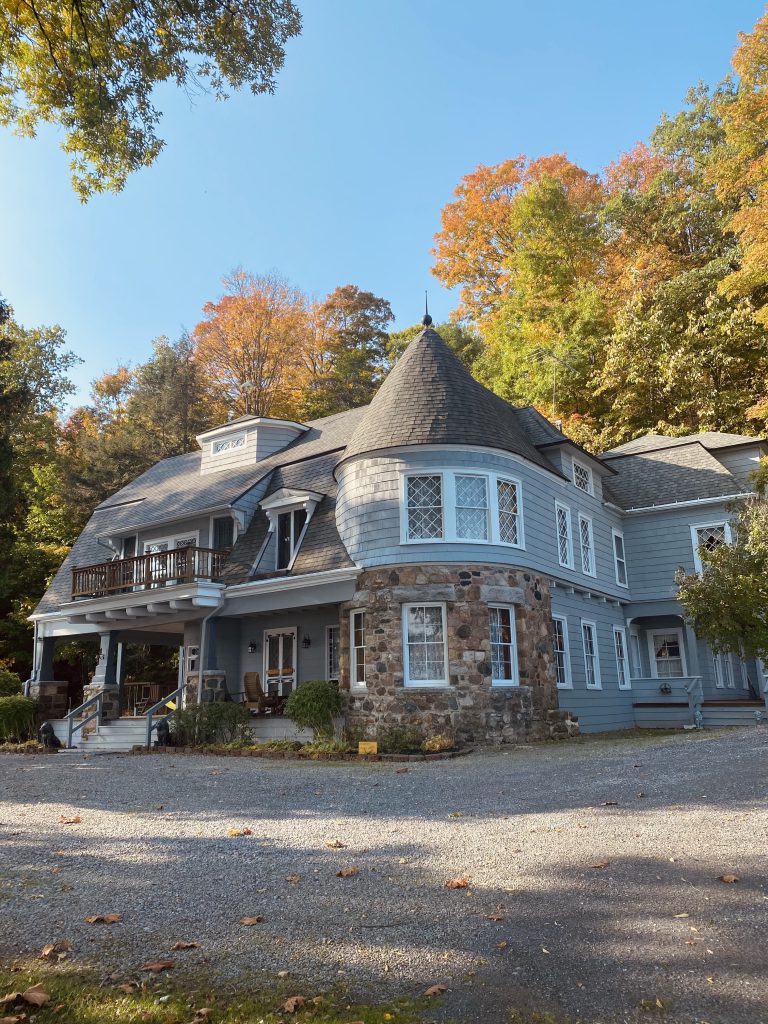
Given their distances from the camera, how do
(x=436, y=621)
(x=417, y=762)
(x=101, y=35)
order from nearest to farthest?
1. (x=101, y=35)
2. (x=417, y=762)
3. (x=436, y=621)

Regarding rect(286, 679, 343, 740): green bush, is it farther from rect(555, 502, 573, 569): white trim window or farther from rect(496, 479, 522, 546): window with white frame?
rect(555, 502, 573, 569): white trim window

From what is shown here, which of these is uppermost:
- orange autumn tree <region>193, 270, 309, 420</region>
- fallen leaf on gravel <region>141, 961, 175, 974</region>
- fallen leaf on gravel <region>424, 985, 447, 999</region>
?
orange autumn tree <region>193, 270, 309, 420</region>

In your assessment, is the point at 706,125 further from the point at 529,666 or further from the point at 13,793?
the point at 13,793

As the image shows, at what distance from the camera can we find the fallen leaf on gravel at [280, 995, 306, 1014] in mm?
3352

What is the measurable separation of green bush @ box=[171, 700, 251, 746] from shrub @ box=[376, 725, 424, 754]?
344 cm

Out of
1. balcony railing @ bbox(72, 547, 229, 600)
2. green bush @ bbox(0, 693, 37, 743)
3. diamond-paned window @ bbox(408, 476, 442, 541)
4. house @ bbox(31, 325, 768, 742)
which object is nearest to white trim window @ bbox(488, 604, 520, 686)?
house @ bbox(31, 325, 768, 742)

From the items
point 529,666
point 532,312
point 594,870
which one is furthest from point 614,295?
point 594,870

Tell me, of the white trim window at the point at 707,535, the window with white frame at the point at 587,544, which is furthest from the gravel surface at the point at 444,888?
the white trim window at the point at 707,535

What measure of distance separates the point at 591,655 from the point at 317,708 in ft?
27.6

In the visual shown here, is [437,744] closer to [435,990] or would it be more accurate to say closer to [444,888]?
[444,888]


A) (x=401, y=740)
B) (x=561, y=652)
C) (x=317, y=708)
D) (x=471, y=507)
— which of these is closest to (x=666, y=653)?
(x=561, y=652)

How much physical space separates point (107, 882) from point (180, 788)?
516 cm

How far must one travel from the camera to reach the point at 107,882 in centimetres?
550

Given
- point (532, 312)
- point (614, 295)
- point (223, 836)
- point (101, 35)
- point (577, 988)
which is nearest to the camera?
point (577, 988)
